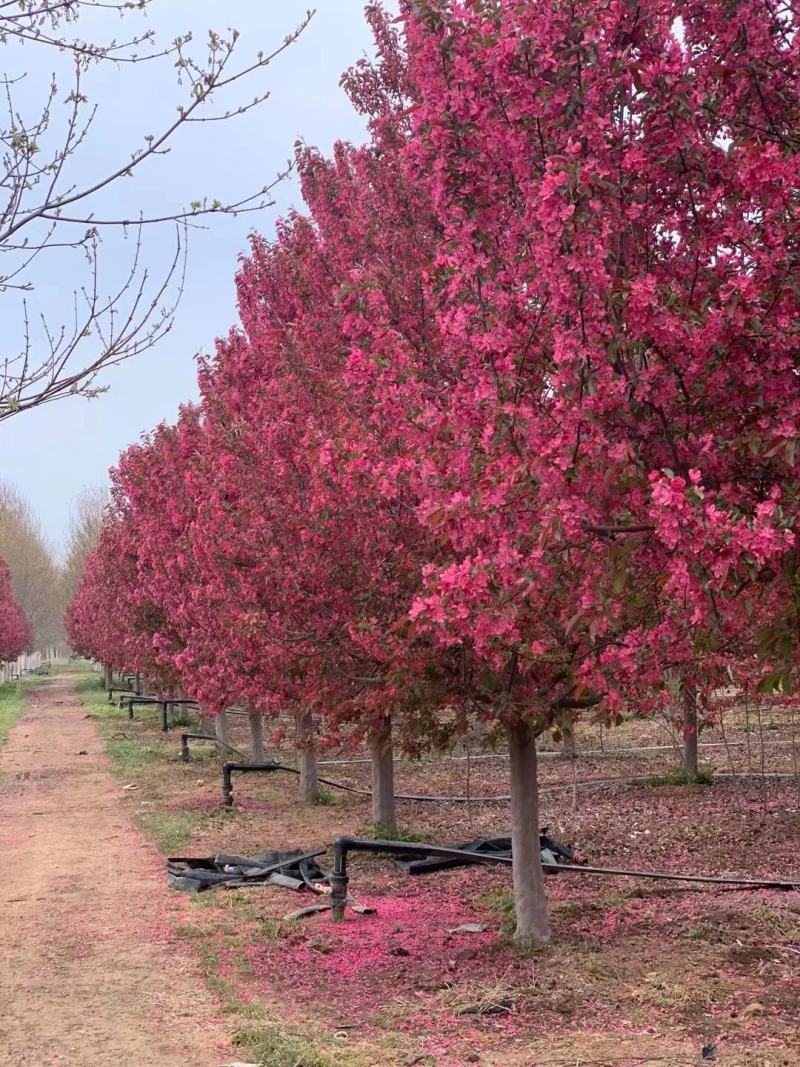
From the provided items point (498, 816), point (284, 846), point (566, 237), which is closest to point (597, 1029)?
point (566, 237)

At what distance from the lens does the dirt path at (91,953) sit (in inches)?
211

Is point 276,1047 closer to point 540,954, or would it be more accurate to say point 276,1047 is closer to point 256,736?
point 540,954

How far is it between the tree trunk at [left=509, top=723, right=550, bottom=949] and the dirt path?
2.05m

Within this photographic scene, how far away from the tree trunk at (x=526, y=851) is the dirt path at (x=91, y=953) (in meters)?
2.05

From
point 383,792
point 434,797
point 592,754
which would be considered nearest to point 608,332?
point 383,792

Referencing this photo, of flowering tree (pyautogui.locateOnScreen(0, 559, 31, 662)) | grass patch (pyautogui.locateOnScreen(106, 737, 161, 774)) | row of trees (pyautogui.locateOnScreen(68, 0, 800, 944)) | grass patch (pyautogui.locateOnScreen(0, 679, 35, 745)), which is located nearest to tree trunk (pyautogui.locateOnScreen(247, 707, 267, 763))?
grass patch (pyautogui.locateOnScreen(106, 737, 161, 774))

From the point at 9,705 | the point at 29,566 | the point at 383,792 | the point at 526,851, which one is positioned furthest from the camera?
the point at 29,566

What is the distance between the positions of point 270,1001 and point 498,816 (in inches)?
259

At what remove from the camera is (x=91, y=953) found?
7.11m

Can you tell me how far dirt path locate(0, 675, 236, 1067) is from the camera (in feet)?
17.6

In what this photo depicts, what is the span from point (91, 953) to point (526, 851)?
293 centimetres

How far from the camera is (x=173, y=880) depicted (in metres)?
9.06

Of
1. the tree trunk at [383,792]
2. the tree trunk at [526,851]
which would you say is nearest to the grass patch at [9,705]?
the tree trunk at [383,792]

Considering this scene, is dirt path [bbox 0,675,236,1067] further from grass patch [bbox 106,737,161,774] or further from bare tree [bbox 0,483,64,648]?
bare tree [bbox 0,483,64,648]
